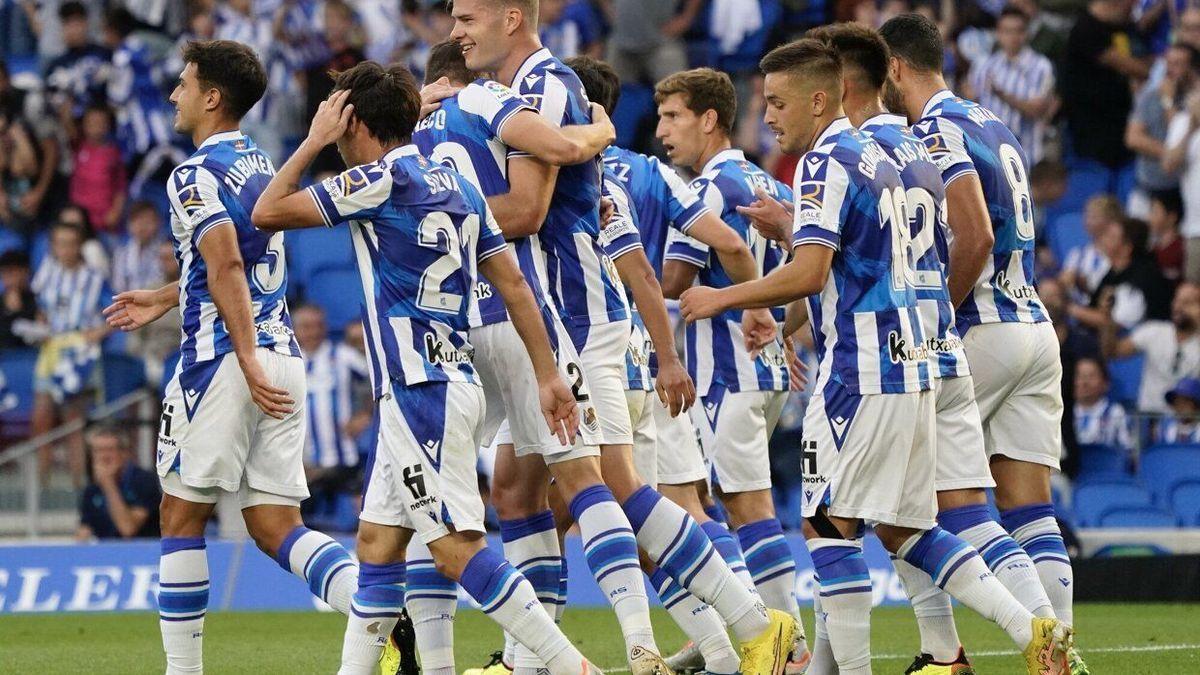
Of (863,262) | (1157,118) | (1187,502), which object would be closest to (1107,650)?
(863,262)

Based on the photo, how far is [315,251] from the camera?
56.4ft

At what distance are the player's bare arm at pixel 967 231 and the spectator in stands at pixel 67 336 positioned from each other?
8561mm

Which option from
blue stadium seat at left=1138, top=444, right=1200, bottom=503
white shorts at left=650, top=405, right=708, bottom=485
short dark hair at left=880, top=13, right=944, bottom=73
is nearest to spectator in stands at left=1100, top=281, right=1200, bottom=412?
blue stadium seat at left=1138, top=444, right=1200, bottom=503

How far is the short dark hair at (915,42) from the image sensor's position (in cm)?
790

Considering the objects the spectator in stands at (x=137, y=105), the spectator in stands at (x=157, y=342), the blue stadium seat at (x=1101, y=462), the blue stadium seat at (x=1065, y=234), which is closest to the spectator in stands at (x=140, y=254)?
the spectator in stands at (x=157, y=342)

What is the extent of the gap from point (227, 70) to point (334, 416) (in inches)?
278

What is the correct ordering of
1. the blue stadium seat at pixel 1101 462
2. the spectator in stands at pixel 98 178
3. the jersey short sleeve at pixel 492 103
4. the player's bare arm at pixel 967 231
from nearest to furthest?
the jersey short sleeve at pixel 492 103
the player's bare arm at pixel 967 231
the blue stadium seat at pixel 1101 462
the spectator in stands at pixel 98 178

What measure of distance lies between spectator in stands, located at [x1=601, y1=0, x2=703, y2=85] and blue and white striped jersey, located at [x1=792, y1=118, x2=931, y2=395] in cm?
1141

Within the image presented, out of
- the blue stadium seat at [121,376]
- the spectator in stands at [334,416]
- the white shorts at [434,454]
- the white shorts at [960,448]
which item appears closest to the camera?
the white shorts at [434,454]

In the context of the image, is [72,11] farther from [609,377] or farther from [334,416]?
[609,377]

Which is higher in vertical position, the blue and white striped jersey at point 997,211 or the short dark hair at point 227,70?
the short dark hair at point 227,70

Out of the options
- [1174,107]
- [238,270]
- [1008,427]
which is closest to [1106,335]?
[1174,107]

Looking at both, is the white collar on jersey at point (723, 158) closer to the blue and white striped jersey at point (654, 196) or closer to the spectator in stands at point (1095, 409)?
the blue and white striped jersey at point (654, 196)

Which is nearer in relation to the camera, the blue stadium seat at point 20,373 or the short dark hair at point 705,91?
the short dark hair at point 705,91
